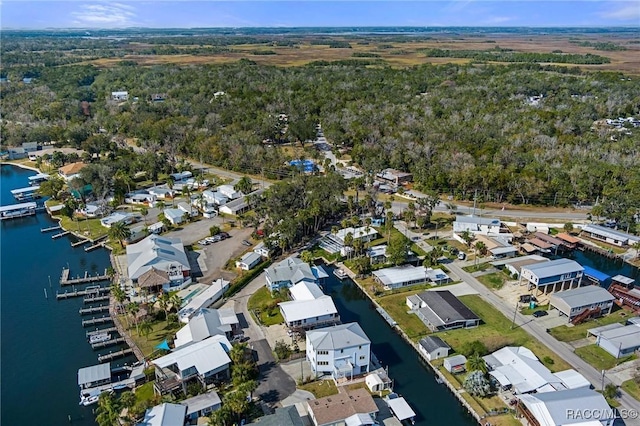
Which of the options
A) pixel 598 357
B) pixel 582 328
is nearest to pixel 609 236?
pixel 582 328

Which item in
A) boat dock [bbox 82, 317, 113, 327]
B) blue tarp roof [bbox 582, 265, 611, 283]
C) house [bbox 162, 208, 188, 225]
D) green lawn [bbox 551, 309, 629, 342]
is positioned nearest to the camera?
green lawn [bbox 551, 309, 629, 342]

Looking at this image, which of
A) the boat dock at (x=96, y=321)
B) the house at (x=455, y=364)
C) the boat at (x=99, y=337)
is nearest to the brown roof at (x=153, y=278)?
the boat dock at (x=96, y=321)

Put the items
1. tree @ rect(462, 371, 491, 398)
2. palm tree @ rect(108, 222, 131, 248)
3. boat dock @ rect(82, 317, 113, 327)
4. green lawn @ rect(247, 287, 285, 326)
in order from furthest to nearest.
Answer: palm tree @ rect(108, 222, 131, 248), boat dock @ rect(82, 317, 113, 327), green lawn @ rect(247, 287, 285, 326), tree @ rect(462, 371, 491, 398)

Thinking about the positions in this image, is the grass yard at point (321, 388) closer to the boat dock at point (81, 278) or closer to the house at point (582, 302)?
the house at point (582, 302)

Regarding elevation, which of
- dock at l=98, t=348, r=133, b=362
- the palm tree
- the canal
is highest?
the palm tree

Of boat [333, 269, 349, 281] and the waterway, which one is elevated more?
boat [333, 269, 349, 281]

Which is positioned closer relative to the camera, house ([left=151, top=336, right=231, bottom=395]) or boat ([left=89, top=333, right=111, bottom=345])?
house ([left=151, top=336, right=231, bottom=395])

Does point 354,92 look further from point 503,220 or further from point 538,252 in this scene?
point 538,252

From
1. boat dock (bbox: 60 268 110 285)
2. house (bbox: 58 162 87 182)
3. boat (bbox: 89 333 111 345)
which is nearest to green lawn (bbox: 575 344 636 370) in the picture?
boat (bbox: 89 333 111 345)

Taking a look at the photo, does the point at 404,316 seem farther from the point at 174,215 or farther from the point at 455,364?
the point at 174,215

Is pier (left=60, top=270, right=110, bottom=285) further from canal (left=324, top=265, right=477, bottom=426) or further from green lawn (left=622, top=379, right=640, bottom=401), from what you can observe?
green lawn (left=622, top=379, right=640, bottom=401)
